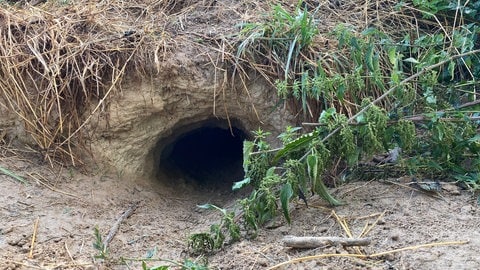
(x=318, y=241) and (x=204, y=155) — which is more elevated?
(x=318, y=241)

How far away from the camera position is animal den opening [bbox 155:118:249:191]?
387 centimetres

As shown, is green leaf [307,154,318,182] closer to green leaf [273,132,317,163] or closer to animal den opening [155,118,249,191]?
green leaf [273,132,317,163]

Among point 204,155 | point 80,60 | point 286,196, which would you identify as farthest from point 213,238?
point 204,155

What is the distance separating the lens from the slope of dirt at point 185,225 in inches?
90.3

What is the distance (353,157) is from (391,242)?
0.45m

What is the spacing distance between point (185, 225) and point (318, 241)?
963 mm

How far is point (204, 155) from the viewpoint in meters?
4.77

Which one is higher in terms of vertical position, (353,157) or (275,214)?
(353,157)

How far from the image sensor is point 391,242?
2.34 m

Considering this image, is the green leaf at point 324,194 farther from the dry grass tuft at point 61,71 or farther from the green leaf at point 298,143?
the dry grass tuft at point 61,71

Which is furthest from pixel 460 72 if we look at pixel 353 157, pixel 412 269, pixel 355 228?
pixel 412 269

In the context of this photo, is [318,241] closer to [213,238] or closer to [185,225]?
[213,238]

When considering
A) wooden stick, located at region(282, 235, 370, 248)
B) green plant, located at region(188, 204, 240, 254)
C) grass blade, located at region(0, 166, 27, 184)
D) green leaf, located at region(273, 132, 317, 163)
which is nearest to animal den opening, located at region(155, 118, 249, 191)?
grass blade, located at region(0, 166, 27, 184)

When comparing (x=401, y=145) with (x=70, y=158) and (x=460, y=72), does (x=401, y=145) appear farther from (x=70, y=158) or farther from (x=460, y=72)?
(x=70, y=158)
